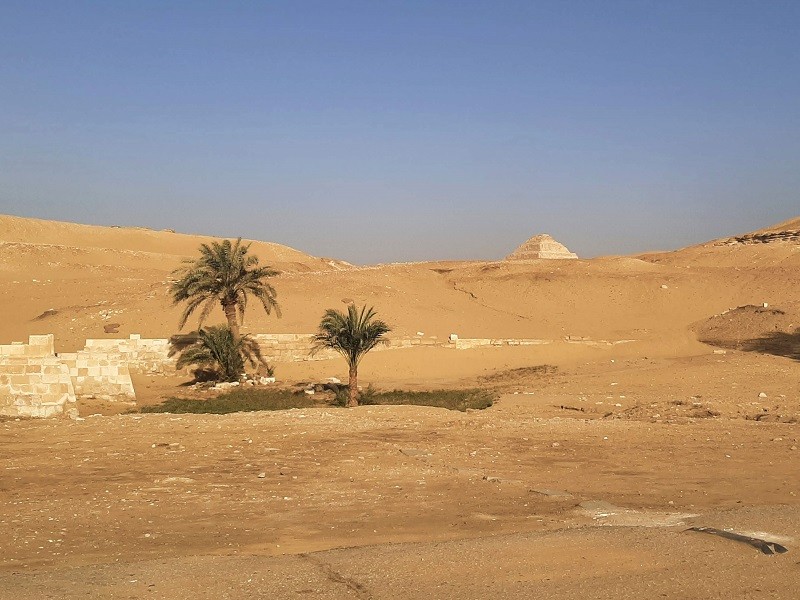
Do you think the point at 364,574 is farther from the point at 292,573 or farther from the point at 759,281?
the point at 759,281

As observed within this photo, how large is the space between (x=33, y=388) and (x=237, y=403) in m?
4.76

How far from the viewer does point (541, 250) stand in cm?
6588

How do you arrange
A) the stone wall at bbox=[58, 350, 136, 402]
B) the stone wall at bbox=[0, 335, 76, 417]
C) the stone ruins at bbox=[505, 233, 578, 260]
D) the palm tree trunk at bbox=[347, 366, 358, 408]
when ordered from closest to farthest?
1. the stone wall at bbox=[0, 335, 76, 417]
2. the stone wall at bbox=[58, 350, 136, 402]
3. the palm tree trunk at bbox=[347, 366, 358, 408]
4. the stone ruins at bbox=[505, 233, 578, 260]

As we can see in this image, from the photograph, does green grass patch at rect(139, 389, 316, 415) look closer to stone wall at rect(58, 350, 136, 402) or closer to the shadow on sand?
stone wall at rect(58, 350, 136, 402)

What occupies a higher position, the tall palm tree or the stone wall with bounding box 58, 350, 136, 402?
the tall palm tree

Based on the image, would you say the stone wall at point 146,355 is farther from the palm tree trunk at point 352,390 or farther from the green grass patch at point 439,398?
the palm tree trunk at point 352,390

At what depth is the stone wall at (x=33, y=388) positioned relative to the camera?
1407 centimetres

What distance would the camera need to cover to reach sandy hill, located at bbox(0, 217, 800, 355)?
3095 cm

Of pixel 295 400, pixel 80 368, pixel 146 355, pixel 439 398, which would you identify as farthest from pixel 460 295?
pixel 80 368

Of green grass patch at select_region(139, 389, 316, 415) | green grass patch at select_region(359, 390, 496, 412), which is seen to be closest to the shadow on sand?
green grass patch at select_region(359, 390, 496, 412)

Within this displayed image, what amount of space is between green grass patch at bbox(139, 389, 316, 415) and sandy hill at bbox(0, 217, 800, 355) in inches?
327

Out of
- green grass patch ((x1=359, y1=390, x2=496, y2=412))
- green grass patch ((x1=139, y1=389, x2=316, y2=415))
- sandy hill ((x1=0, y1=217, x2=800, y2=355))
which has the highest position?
sandy hill ((x1=0, y1=217, x2=800, y2=355))

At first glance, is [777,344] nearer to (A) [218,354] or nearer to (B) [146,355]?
(A) [218,354]

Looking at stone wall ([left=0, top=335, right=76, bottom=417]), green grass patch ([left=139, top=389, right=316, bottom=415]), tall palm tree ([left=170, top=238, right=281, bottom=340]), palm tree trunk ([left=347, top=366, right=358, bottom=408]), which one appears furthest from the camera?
tall palm tree ([left=170, top=238, right=281, bottom=340])
